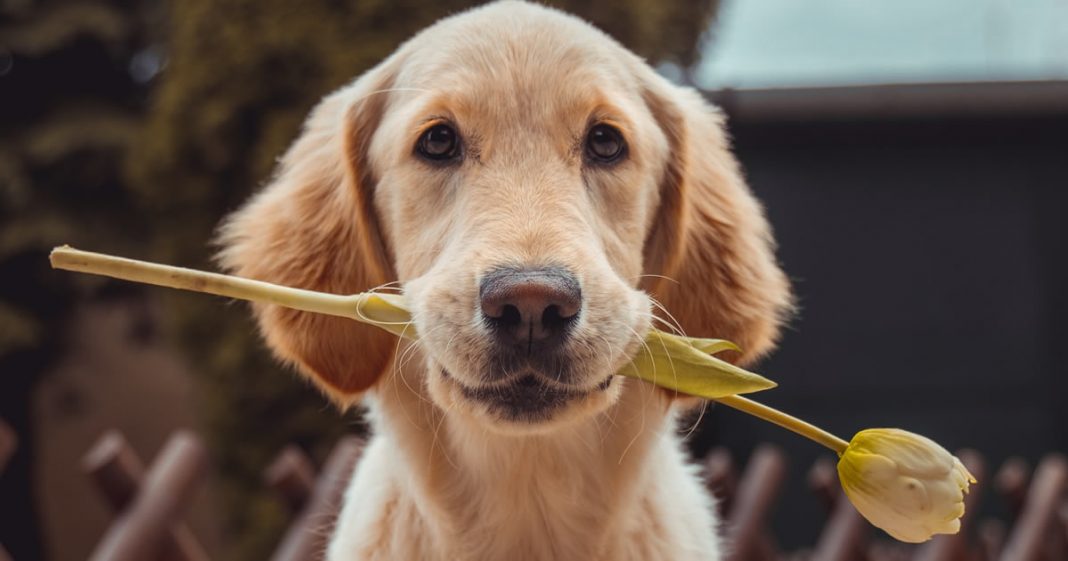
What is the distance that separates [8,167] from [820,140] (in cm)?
607

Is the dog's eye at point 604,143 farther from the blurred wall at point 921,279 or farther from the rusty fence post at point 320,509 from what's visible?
the blurred wall at point 921,279

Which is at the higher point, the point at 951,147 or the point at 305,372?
the point at 951,147

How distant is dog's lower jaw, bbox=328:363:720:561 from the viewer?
8.29 ft

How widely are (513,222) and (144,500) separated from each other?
1.73 m

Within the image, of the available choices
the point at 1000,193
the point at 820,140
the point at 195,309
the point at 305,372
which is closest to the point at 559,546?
the point at 305,372

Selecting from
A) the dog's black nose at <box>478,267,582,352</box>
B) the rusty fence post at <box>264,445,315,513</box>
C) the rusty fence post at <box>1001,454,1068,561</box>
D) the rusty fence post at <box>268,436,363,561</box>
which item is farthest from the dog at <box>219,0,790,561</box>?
the rusty fence post at <box>1001,454,1068,561</box>

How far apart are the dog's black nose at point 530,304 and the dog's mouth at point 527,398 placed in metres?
0.10

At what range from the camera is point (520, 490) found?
2.54 m

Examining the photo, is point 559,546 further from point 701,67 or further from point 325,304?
point 701,67

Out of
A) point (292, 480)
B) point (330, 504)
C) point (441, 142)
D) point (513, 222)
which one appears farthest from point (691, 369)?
point (292, 480)

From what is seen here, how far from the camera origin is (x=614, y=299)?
2.08m

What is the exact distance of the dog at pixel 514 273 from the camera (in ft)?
6.71

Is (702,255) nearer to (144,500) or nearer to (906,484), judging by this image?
(906,484)

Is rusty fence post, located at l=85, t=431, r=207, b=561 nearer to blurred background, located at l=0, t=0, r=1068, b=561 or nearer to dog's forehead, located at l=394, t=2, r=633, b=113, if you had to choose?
dog's forehead, located at l=394, t=2, r=633, b=113
